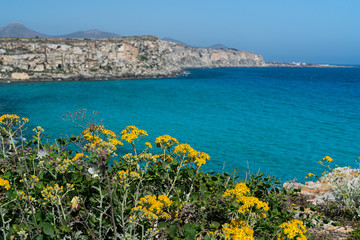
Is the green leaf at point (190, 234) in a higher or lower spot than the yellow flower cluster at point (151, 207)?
lower

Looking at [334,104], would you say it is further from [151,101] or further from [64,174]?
[64,174]

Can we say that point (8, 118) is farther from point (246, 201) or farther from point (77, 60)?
point (77, 60)

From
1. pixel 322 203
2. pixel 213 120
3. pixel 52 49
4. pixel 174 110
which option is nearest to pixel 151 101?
pixel 174 110

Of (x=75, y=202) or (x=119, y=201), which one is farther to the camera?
(x=119, y=201)

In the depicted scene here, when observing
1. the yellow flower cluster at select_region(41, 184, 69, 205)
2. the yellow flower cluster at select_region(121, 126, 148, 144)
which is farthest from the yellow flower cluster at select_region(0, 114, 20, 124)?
the yellow flower cluster at select_region(121, 126, 148, 144)

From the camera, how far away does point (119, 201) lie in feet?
10.2

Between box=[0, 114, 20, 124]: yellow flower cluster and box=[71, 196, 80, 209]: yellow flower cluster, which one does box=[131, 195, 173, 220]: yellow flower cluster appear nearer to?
box=[71, 196, 80, 209]: yellow flower cluster

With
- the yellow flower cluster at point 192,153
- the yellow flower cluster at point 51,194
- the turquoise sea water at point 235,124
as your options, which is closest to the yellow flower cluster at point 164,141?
the yellow flower cluster at point 192,153

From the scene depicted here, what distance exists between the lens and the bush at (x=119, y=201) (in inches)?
103

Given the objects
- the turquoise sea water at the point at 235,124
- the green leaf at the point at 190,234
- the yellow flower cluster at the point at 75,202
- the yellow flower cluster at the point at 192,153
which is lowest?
the turquoise sea water at the point at 235,124

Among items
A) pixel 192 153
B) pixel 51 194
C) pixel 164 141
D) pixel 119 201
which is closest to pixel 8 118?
pixel 51 194

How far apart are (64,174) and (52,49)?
87.9 metres

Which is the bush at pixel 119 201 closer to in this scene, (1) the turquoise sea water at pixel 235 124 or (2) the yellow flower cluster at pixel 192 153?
(2) the yellow flower cluster at pixel 192 153

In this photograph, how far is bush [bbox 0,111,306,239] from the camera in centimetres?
261
